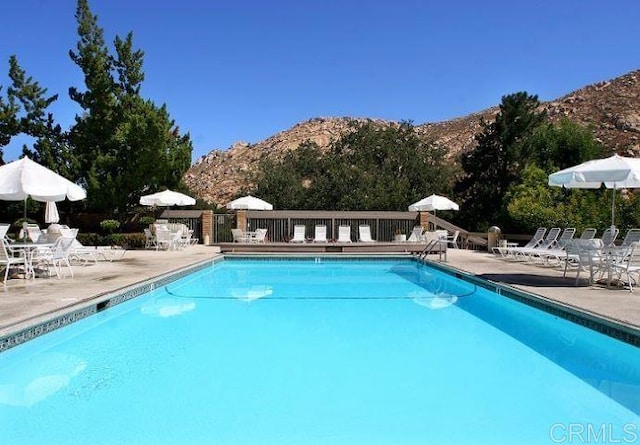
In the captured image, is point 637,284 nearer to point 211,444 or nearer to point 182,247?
point 211,444

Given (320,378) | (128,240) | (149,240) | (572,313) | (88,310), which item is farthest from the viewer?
(128,240)

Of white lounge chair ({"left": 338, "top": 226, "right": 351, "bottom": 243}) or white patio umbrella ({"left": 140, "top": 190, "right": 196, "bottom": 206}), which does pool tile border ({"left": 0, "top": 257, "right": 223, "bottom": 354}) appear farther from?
white lounge chair ({"left": 338, "top": 226, "right": 351, "bottom": 243})

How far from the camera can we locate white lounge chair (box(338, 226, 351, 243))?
17.8 metres

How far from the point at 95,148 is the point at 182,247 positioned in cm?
617

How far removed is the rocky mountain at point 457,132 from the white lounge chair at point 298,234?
582 inches

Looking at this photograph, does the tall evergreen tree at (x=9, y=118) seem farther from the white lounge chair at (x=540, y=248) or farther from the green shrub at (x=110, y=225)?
the white lounge chair at (x=540, y=248)

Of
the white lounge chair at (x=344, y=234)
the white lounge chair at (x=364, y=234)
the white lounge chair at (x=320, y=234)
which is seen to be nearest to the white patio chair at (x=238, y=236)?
the white lounge chair at (x=320, y=234)

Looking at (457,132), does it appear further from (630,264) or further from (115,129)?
(630,264)

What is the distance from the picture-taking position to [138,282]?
8.67m

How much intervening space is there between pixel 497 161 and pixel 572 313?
63.4ft

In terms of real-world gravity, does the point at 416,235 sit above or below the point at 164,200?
below

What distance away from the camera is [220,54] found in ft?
86.5

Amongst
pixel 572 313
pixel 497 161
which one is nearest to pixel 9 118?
pixel 497 161

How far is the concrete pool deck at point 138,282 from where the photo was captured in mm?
5855
